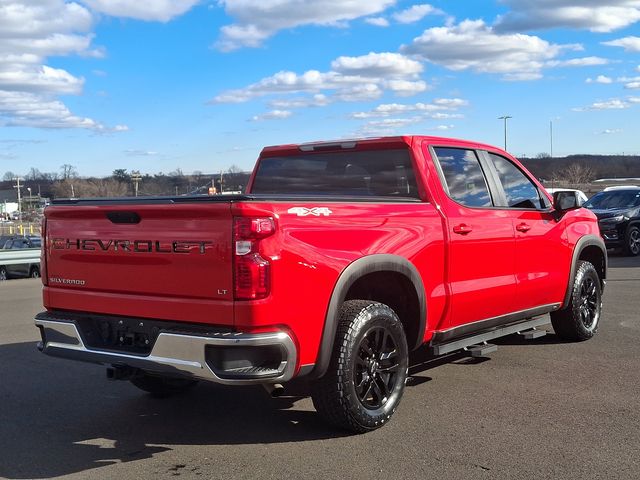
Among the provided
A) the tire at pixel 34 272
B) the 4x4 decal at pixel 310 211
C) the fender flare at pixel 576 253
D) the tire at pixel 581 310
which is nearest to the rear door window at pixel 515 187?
the fender flare at pixel 576 253

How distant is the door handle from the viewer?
205 inches

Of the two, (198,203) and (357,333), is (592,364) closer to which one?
(357,333)

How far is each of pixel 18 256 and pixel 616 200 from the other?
57.4 feet

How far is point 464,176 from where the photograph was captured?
5.69 meters

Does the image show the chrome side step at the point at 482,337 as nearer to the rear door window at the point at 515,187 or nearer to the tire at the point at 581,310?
the tire at the point at 581,310

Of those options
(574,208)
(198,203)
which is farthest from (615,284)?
(198,203)

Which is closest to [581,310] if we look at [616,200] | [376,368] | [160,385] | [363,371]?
[376,368]

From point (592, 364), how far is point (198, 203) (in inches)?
164

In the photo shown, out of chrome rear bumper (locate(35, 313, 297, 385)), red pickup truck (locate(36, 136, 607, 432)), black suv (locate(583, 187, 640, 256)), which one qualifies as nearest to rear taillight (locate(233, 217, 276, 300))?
red pickup truck (locate(36, 136, 607, 432))

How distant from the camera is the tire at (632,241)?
17.4 meters

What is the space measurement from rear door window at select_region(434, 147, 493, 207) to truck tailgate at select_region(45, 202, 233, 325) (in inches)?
89.9

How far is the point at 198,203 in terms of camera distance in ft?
12.9

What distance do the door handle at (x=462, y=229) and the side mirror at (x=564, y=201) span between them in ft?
5.33

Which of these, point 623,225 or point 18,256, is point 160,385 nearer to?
point 623,225
